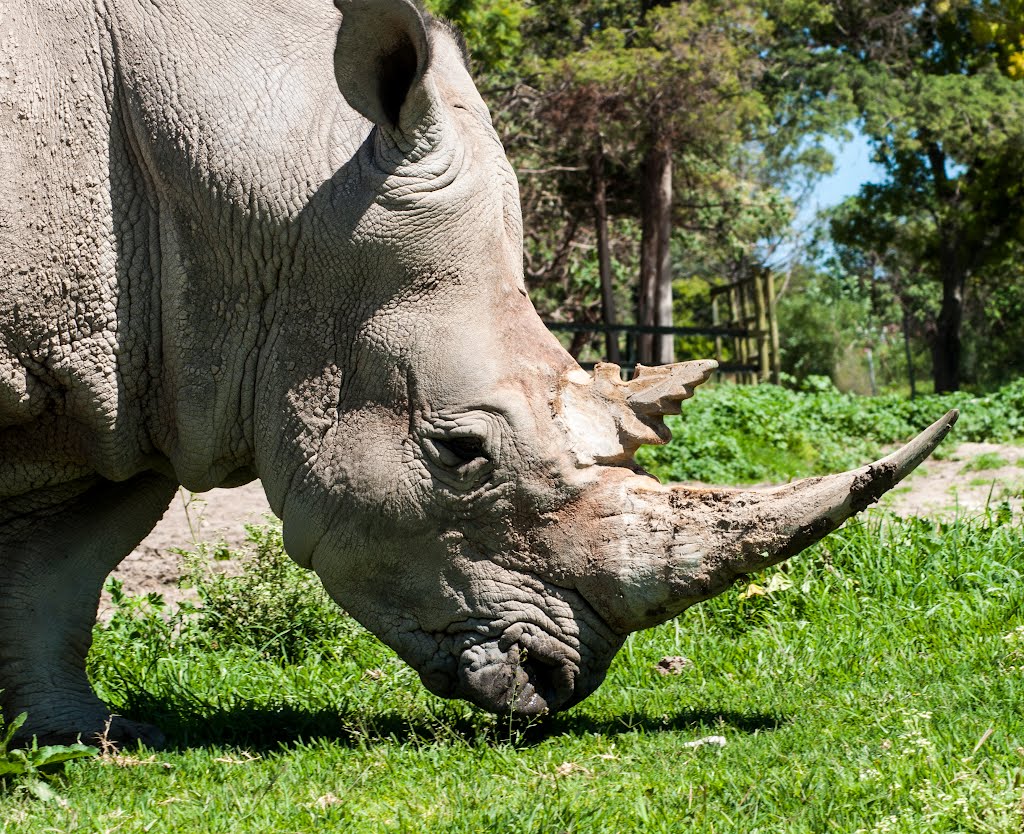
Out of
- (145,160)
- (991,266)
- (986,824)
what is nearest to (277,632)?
(145,160)

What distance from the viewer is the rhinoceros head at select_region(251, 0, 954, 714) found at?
3777 mm

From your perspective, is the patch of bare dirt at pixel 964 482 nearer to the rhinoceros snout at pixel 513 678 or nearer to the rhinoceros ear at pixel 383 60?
the rhinoceros snout at pixel 513 678

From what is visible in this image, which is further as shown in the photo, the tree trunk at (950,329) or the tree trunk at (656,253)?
the tree trunk at (950,329)

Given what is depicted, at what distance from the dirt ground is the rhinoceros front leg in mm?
1211

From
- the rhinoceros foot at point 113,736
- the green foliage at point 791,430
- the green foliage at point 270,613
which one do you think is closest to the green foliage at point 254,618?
the green foliage at point 270,613

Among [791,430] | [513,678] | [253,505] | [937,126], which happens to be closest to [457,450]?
[513,678]

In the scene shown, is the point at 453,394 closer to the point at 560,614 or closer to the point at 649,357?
the point at 560,614

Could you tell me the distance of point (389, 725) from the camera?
4.45 m

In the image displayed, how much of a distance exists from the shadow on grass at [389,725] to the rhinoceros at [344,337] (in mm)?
263

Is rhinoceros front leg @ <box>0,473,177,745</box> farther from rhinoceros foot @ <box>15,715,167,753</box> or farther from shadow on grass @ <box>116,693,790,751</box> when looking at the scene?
shadow on grass @ <box>116,693,790,751</box>

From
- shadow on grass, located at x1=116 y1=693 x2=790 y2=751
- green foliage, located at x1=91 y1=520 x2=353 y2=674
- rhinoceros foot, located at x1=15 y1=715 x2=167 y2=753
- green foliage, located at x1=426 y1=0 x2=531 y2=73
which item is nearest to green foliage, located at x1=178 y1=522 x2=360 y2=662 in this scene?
green foliage, located at x1=91 y1=520 x2=353 y2=674

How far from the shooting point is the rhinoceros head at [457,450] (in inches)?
149

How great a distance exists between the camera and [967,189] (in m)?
25.3

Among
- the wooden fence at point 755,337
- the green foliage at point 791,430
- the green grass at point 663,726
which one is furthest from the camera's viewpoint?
the wooden fence at point 755,337
